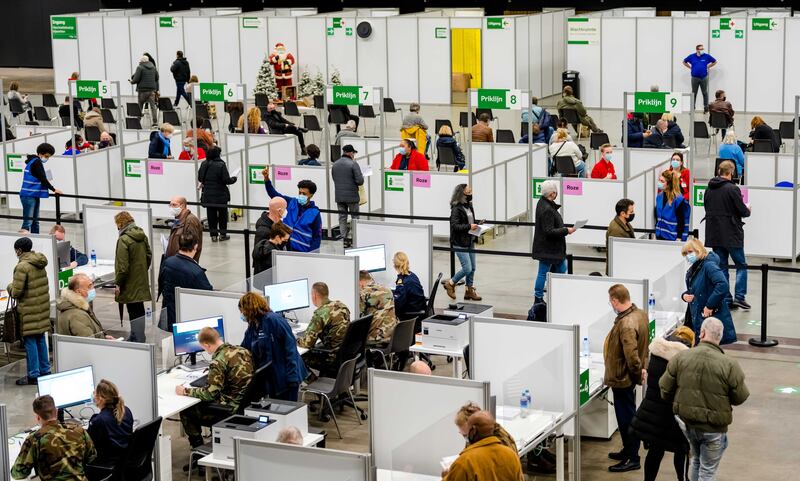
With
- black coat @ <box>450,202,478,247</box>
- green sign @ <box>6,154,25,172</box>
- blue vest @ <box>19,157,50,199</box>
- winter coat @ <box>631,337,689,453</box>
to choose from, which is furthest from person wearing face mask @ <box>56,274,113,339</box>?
green sign @ <box>6,154,25,172</box>

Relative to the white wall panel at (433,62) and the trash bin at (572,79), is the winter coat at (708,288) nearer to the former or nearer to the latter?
the trash bin at (572,79)

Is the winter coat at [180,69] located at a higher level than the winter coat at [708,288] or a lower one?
higher

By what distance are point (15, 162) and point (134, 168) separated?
1802mm

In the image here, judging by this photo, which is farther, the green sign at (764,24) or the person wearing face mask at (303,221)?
the green sign at (764,24)

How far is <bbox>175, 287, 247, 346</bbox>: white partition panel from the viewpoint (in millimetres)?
10180

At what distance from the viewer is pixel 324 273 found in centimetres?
1117

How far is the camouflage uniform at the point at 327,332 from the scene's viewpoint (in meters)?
10.3

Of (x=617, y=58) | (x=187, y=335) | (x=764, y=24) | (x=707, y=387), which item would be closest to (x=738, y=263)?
(x=707, y=387)

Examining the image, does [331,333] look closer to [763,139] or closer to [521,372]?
[521,372]

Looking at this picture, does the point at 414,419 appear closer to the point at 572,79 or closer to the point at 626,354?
the point at 626,354

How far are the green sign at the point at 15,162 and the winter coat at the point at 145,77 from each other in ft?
25.3

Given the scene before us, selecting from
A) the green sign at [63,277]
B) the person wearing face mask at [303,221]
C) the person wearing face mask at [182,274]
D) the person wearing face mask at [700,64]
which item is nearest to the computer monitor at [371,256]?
the person wearing face mask at [303,221]

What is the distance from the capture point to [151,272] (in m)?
13.6

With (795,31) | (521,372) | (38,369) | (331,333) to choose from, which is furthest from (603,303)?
(795,31)
